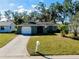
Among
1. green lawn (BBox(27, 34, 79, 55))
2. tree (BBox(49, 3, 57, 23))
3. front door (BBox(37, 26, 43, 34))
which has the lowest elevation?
front door (BBox(37, 26, 43, 34))

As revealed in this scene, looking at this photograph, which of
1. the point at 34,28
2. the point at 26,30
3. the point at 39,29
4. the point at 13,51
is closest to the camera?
the point at 13,51

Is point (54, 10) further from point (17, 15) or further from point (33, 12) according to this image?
point (17, 15)

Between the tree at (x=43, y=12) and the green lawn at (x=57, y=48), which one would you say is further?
the tree at (x=43, y=12)

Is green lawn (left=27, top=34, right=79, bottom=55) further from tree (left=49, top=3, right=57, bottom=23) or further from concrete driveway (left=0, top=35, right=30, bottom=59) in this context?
tree (left=49, top=3, right=57, bottom=23)

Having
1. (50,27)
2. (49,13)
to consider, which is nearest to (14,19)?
(49,13)

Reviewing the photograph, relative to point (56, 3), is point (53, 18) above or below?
below

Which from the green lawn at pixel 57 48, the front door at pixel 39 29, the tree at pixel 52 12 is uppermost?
the tree at pixel 52 12

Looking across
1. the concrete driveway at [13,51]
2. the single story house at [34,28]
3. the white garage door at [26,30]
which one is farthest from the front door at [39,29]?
the concrete driveway at [13,51]

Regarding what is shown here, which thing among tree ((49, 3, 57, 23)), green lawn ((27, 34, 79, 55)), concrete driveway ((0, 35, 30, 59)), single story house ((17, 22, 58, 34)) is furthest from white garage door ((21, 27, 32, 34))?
concrete driveway ((0, 35, 30, 59))

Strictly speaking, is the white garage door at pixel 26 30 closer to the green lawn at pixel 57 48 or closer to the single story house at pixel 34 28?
the single story house at pixel 34 28

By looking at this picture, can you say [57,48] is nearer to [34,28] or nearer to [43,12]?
[34,28]

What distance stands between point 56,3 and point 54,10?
2968 millimetres

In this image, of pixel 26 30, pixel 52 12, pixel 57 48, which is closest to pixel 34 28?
pixel 26 30

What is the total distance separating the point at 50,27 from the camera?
198 ft
